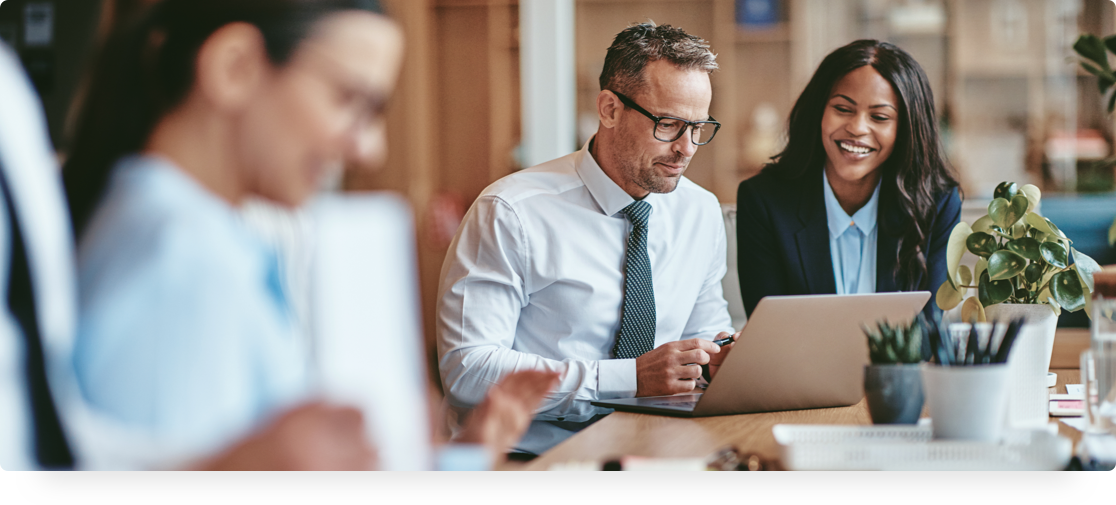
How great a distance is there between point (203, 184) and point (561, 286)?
979 mm

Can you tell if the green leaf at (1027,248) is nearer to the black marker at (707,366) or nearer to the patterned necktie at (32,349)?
the black marker at (707,366)

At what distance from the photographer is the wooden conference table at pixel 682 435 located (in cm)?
93

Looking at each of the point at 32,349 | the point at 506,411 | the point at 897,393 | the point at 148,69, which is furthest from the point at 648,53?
the point at 32,349

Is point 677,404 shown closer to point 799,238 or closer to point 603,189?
point 603,189

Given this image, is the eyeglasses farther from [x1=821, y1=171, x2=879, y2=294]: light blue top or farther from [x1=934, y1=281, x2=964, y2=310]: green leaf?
[x1=934, y1=281, x2=964, y2=310]: green leaf

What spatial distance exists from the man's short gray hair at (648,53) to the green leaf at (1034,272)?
694 millimetres

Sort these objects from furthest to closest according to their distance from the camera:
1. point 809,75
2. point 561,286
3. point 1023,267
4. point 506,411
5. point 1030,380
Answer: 1. point 809,75
2. point 561,286
3. point 1023,267
4. point 1030,380
5. point 506,411

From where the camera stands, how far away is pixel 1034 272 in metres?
1.18

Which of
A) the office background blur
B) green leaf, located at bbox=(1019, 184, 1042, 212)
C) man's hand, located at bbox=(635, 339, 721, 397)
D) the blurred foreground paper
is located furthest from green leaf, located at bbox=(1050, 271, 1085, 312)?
the office background blur

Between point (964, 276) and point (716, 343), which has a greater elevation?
point (964, 276)

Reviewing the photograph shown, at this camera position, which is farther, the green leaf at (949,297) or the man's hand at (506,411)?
the green leaf at (949,297)

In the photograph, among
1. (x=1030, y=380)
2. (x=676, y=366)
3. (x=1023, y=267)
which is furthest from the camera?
(x=676, y=366)

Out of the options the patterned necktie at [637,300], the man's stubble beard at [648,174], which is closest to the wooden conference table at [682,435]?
the patterned necktie at [637,300]
